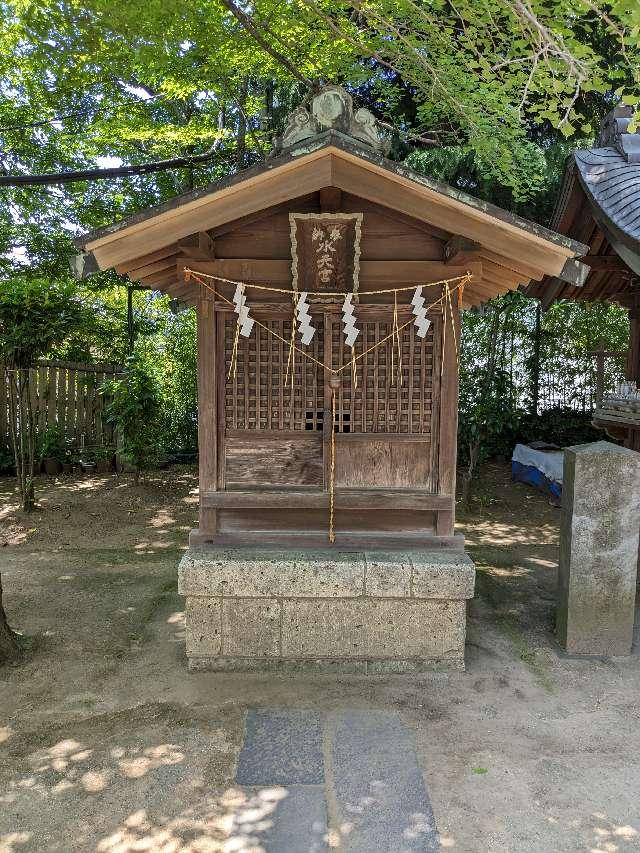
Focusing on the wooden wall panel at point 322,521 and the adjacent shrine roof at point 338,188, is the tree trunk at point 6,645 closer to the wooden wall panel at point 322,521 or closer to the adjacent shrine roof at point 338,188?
the wooden wall panel at point 322,521

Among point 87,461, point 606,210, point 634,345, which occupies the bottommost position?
point 87,461

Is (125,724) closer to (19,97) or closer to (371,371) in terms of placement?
(371,371)

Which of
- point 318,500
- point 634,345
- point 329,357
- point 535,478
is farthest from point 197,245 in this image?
point 535,478

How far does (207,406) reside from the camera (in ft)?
16.2

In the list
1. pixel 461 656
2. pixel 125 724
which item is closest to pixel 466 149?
pixel 461 656

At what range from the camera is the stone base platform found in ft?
15.5

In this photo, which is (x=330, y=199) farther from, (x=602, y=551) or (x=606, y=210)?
(x=602, y=551)

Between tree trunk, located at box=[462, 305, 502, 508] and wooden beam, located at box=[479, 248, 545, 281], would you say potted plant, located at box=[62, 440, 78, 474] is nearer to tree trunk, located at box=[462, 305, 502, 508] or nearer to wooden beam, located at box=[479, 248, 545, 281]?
tree trunk, located at box=[462, 305, 502, 508]

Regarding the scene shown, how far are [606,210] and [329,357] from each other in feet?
12.0

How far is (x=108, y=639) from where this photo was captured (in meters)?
5.41

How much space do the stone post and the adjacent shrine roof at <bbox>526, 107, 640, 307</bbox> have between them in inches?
90.7

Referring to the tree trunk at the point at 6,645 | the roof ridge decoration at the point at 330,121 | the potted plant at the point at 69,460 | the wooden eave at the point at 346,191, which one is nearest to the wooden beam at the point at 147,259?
the wooden eave at the point at 346,191

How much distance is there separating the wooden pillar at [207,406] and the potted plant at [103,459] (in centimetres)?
774

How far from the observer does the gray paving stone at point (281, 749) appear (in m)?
3.54
